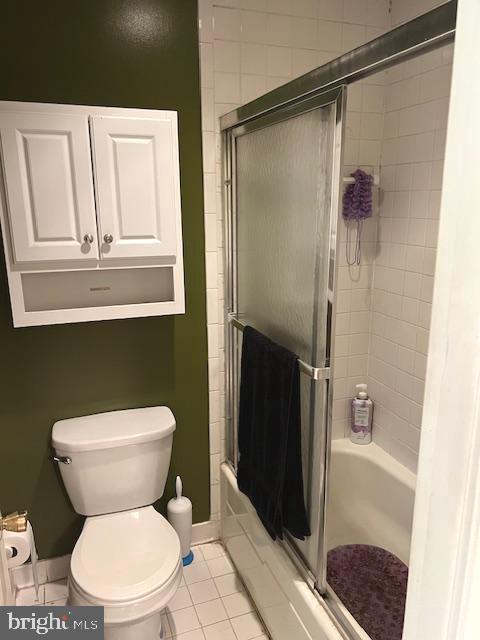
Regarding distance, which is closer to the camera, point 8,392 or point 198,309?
point 8,392

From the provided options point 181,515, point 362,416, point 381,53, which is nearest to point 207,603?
point 181,515

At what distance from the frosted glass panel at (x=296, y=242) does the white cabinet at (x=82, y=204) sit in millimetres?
292

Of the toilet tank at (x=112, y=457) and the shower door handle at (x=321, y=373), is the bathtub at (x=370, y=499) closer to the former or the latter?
the toilet tank at (x=112, y=457)

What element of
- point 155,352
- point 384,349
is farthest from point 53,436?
point 384,349

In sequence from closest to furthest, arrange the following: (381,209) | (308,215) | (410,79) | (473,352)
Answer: (473,352) → (308,215) → (410,79) → (381,209)

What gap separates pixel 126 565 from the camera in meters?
1.67

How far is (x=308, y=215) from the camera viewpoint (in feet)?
4.66

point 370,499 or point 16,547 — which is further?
point 370,499

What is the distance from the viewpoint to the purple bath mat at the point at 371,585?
69.4 inches

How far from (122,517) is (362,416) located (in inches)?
48.0

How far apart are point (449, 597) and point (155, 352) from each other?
5.45 ft

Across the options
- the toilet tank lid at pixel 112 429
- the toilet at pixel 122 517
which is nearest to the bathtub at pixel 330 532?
the toilet at pixel 122 517

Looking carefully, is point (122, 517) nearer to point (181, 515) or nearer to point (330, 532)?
point (181, 515)

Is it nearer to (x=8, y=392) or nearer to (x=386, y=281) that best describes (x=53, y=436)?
(x=8, y=392)
